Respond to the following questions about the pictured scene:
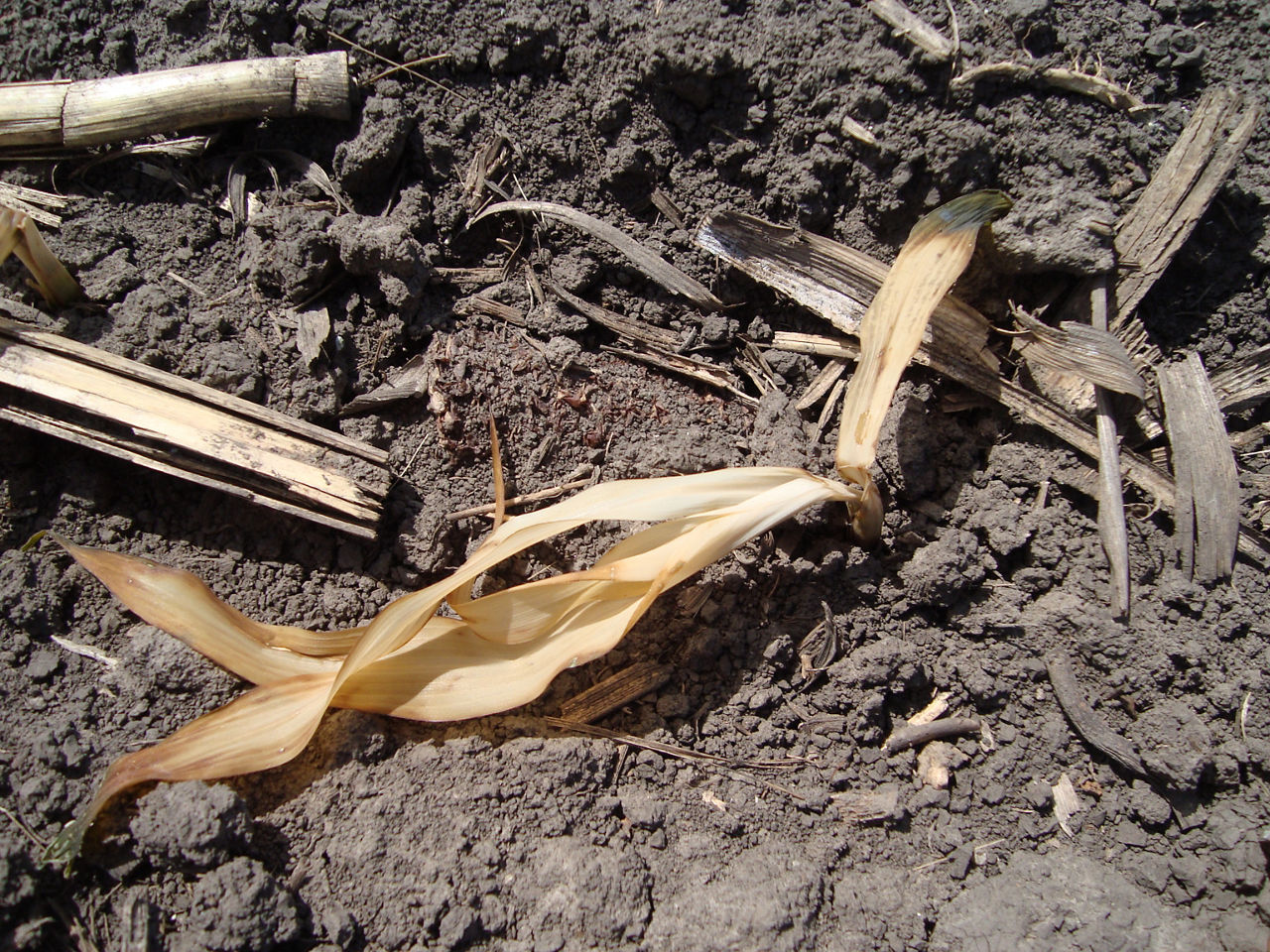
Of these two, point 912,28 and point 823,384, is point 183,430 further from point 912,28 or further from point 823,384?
point 912,28

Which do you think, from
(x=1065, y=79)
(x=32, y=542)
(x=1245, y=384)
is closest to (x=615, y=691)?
(x=32, y=542)

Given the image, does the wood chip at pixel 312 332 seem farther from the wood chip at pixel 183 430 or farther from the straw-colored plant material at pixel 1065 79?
the straw-colored plant material at pixel 1065 79

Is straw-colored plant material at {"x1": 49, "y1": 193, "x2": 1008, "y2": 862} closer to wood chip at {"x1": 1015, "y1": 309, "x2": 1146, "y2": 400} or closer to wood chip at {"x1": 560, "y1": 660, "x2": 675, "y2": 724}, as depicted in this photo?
wood chip at {"x1": 560, "y1": 660, "x2": 675, "y2": 724}

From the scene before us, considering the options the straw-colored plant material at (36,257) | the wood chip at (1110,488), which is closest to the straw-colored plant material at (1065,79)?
the wood chip at (1110,488)

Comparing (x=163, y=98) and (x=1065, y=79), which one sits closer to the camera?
(x=1065, y=79)

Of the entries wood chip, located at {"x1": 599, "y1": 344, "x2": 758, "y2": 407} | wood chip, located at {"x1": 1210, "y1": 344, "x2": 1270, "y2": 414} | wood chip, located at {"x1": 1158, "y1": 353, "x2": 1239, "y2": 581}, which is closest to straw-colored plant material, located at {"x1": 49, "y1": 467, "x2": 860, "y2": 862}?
wood chip, located at {"x1": 599, "y1": 344, "x2": 758, "y2": 407}
